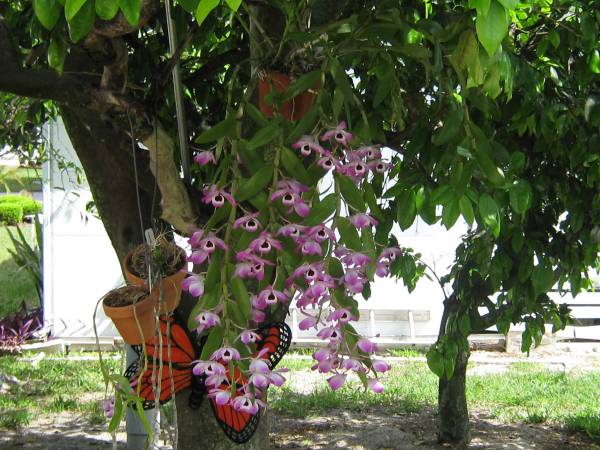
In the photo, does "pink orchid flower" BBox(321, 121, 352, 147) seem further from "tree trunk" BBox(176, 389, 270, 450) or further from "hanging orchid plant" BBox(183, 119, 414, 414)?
"tree trunk" BBox(176, 389, 270, 450)

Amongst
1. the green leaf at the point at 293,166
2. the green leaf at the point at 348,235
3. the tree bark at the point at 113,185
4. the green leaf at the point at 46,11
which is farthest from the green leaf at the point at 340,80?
the tree bark at the point at 113,185

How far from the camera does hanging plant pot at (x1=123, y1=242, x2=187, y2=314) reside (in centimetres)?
221

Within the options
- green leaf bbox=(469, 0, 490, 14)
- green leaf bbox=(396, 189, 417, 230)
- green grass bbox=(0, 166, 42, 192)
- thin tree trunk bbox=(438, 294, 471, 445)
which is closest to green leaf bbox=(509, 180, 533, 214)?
green leaf bbox=(396, 189, 417, 230)

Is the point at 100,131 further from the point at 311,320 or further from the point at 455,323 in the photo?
the point at 455,323

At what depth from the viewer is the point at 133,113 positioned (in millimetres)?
2365

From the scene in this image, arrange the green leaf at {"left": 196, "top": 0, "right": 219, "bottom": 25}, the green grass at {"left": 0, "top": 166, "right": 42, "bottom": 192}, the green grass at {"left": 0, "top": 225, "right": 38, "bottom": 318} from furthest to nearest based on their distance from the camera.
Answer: the green grass at {"left": 0, "top": 225, "right": 38, "bottom": 318} < the green grass at {"left": 0, "top": 166, "right": 42, "bottom": 192} < the green leaf at {"left": 196, "top": 0, "right": 219, "bottom": 25}

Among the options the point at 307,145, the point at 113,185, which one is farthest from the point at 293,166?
the point at 113,185

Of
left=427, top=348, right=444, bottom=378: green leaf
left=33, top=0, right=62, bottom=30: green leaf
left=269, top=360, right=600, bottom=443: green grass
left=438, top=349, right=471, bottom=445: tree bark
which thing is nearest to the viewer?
left=33, top=0, right=62, bottom=30: green leaf

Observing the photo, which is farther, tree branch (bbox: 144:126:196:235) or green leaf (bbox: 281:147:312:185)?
tree branch (bbox: 144:126:196:235)

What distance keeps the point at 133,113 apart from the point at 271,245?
38.8 inches

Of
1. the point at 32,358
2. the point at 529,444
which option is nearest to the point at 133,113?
the point at 529,444

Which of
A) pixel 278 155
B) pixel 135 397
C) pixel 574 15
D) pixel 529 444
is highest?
pixel 574 15

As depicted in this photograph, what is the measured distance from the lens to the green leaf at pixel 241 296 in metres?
1.57

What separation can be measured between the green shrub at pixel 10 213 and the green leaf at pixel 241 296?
15.9 meters
